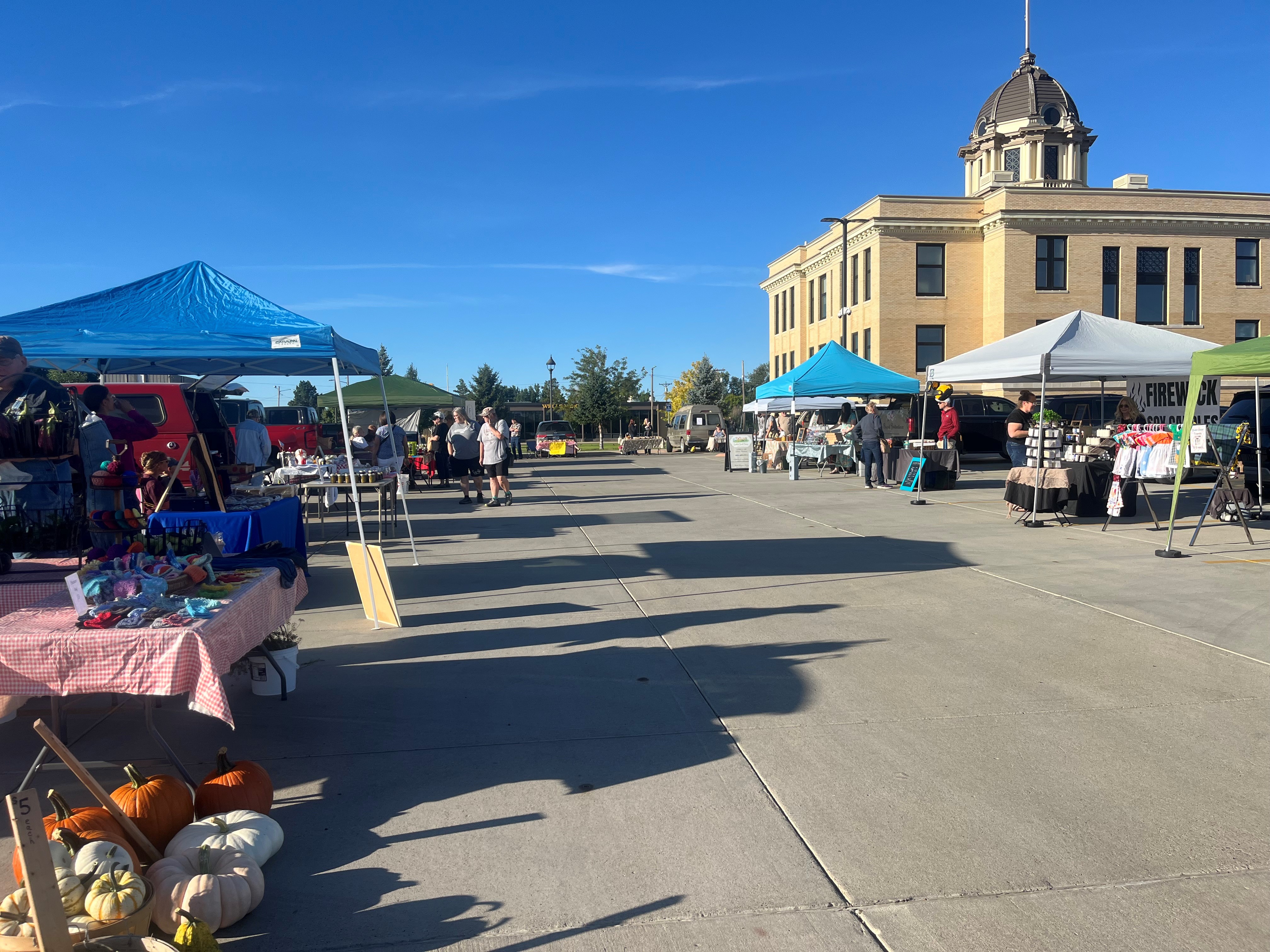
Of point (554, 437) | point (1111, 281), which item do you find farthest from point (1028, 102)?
point (554, 437)

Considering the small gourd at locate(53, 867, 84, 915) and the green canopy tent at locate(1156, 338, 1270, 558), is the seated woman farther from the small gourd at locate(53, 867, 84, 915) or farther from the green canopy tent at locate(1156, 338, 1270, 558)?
the green canopy tent at locate(1156, 338, 1270, 558)

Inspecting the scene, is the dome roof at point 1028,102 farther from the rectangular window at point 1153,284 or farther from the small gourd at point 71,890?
the small gourd at point 71,890

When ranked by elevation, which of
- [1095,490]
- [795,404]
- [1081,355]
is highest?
[1081,355]

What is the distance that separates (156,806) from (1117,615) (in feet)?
22.1

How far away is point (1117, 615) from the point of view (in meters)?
7.09

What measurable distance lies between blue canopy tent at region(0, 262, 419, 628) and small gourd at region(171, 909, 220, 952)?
4.48 m

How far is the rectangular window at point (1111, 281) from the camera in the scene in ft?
116

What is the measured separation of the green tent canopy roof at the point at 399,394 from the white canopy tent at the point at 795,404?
28.3ft

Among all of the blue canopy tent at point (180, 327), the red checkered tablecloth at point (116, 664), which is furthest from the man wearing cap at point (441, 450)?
the red checkered tablecloth at point (116, 664)

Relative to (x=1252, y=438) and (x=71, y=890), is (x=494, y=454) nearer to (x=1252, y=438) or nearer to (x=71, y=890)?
(x=1252, y=438)

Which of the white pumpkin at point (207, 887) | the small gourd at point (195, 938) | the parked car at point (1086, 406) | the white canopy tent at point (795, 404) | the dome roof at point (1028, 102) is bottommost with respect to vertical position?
the white pumpkin at point (207, 887)

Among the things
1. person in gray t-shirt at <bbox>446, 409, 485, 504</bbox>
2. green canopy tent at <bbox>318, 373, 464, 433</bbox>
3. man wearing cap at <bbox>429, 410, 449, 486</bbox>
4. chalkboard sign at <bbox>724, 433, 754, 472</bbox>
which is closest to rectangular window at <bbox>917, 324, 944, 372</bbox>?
chalkboard sign at <bbox>724, 433, 754, 472</bbox>

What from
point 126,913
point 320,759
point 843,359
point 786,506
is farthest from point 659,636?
point 843,359

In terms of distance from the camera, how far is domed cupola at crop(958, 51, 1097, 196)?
42750 mm
